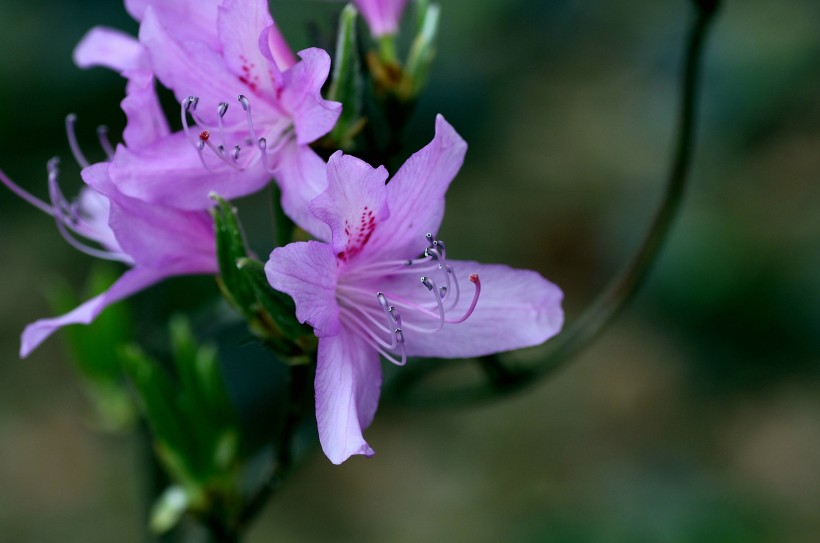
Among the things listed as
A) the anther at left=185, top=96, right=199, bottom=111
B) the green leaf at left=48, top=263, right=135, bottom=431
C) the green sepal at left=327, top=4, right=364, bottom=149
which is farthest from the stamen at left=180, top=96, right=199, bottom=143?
the green leaf at left=48, top=263, right=135, bottom=431

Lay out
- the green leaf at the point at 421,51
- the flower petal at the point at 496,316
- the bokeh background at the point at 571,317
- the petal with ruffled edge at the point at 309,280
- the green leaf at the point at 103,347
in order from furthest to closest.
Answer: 1. the bokeh background at the point at 571,317
2. the green leaf at the point at 103,347
3. the green leaf at the point at 421,51
4. the flower petal at the point at 496,316
5. the petal with ruffled edge at the point at 309,280

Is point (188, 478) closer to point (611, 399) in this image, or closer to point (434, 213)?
point (434, 213)

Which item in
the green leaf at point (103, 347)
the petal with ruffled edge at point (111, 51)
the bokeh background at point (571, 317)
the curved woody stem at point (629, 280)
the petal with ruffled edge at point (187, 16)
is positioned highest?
the petal with ruffled edge at point (187, 16)

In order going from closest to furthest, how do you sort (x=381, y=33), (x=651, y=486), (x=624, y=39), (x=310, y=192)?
(x=310, y=192)
(x=381, y=33)
(x=651, y=486)
(x=624, y=39)

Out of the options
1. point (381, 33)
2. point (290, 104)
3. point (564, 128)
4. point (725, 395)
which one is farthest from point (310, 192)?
point (564, 128)

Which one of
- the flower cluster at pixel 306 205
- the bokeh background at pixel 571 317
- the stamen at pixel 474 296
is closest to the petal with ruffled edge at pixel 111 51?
the flower cluster at pixel 306 205

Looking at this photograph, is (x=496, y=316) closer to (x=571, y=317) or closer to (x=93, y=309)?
(x=93, y=309)

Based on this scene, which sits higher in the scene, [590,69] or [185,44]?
[185,44]

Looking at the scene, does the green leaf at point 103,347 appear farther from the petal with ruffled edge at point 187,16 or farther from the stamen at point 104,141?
the petal with ruffled edge at point 187,16
